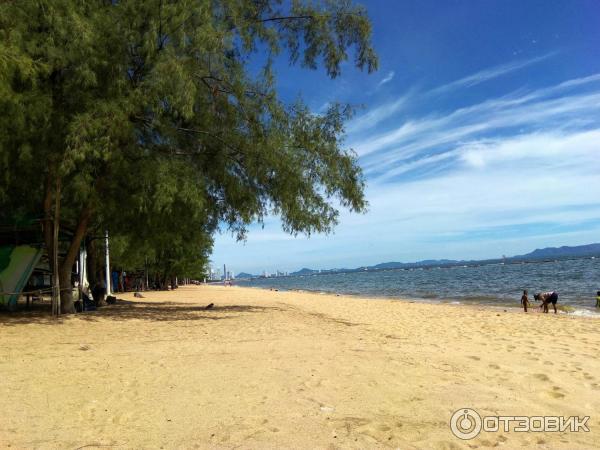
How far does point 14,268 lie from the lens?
12672mm

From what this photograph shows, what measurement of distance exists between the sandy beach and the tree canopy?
3.47 meters

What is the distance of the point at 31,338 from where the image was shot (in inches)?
334

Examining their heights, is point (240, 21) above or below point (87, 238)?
above

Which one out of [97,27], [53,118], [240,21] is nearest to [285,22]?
[240,21]

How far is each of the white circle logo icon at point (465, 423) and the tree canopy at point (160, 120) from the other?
22.9 ft

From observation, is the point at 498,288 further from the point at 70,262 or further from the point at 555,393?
the point at 555,393

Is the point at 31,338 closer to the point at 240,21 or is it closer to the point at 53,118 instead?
the point at 53,118

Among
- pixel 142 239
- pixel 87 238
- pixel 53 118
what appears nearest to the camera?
pixel 53 118

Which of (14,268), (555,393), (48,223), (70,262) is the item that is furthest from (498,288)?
(555,393)

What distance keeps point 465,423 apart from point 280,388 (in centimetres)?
195

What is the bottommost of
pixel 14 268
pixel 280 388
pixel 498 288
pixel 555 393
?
pixel 498 288

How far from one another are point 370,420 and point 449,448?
0.75 metres

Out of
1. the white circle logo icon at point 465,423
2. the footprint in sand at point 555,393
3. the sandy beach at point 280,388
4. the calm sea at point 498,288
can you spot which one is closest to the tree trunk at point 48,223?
the sandy beach at point 280,388

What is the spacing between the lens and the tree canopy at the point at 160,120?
29.2 feet
